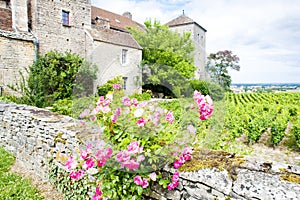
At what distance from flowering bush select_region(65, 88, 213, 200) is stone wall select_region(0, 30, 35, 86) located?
37.5 ft

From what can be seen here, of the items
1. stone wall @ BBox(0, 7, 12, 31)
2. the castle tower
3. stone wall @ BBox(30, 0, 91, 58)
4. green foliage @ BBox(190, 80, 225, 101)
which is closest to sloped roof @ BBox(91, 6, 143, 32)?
stone wall @ BBox(30, 0, 91, 58)

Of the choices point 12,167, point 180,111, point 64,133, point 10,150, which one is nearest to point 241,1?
point 180,111

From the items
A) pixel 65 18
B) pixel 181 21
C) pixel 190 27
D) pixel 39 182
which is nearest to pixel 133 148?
pixel 39 182

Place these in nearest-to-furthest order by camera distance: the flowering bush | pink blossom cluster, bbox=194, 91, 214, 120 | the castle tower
A: the flowering bush → pink blossom cluster, bbox=194, 91, 214, 120 → the castle tower

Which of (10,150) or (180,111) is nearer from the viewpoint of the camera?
(180,111)

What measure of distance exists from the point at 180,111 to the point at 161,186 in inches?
34.9

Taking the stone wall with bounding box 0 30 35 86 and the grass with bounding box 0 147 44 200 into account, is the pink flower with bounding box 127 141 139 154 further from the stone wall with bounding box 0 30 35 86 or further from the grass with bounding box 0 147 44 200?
the stone wall with bounding box 0 30 35 86

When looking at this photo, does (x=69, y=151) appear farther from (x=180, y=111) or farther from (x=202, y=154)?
(x=202, y=154)

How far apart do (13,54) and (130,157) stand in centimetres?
1266

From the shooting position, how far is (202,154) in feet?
6.81

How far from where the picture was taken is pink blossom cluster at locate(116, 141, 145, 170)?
67.6 inches

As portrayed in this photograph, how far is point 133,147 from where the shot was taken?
1.73 metres

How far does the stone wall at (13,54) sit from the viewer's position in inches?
448

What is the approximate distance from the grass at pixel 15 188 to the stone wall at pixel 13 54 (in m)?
8.92
